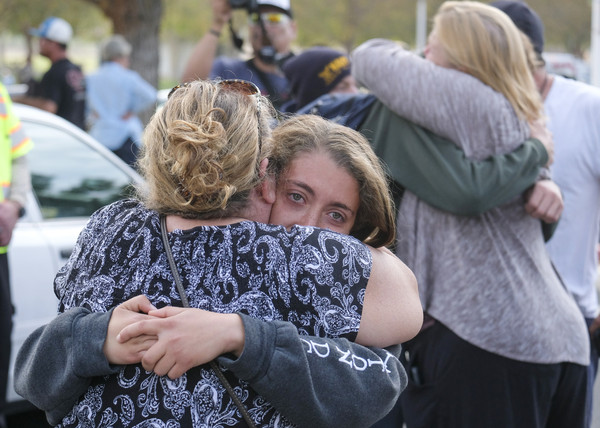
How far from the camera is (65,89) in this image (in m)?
8.45

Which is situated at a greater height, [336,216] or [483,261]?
[336,216]

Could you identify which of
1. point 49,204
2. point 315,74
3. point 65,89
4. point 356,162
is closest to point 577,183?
point 315,74

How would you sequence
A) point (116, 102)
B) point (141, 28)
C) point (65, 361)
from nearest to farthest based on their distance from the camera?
point (65, 361)
point (116, 102)
point (141, 28)

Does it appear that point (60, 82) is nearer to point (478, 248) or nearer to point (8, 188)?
point (8, 188)

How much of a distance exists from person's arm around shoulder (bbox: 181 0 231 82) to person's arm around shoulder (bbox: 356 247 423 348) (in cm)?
310

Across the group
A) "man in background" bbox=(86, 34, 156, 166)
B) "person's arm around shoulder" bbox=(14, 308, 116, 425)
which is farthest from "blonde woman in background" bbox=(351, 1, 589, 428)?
"man in background" bbox=(86, 34, 156, 166)

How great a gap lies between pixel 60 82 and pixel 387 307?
24.6ft

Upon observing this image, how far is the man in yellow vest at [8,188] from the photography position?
375 cm

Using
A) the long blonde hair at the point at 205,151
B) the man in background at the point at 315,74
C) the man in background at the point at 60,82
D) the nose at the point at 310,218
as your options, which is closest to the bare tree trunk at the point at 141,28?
the man in background at the point at 60,82

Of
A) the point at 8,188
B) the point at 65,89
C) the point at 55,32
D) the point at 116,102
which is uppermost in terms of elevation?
the point at 8,188

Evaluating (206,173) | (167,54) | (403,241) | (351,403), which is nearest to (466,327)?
(403,241)

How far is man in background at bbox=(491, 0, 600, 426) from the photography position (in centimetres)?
305

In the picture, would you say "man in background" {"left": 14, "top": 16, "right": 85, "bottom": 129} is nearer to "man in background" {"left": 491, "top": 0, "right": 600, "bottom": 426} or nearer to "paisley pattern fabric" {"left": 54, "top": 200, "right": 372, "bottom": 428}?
"man in background" {"left": 491, "top": 0, "right": 600, "bottom": 426}

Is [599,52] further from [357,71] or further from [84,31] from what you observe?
[84,31]
